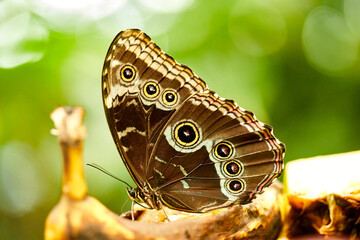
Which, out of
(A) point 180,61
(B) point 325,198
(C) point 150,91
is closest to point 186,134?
(C) point 150,91

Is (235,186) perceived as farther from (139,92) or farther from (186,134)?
(139,92)

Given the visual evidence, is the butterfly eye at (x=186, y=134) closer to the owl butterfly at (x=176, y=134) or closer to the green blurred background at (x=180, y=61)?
the owl butterfly at (x=176, y=134)

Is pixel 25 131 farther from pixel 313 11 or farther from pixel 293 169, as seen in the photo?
pixel 313 11

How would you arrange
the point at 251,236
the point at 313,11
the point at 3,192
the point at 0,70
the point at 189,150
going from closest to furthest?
the point at 251,236, the point at 189,150, the point at 0,70, the point at 3,192, the point at 313,11

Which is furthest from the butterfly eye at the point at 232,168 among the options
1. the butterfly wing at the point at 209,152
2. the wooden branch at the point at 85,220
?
the wooden branch at the point at 85,220

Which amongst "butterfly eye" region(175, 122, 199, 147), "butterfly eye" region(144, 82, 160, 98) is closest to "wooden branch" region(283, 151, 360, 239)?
"butterfly eye" region(175, 122, 199, 147)

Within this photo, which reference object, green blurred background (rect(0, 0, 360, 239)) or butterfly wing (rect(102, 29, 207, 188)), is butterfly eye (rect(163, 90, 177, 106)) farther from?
green blurred background (rect(0, 0, 360, 239))

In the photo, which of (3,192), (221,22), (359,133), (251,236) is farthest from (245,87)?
(3,192)
